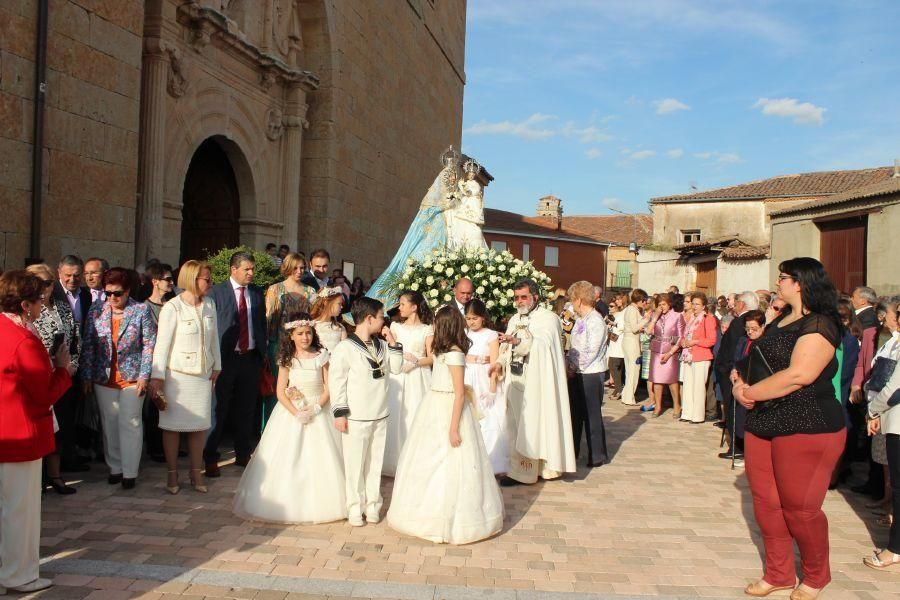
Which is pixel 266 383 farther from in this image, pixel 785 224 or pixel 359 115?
pixel 785 224

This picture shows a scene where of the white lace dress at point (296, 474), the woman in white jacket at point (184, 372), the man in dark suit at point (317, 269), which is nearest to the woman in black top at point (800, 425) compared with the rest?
the white lace dress at point (296, 474)

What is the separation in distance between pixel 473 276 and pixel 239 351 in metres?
2.44

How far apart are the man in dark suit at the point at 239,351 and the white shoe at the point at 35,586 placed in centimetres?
243

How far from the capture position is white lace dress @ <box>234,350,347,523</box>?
16.7 ft

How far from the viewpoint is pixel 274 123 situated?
42.2ft

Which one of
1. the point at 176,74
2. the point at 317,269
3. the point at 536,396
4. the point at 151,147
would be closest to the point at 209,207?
the point at 176,74

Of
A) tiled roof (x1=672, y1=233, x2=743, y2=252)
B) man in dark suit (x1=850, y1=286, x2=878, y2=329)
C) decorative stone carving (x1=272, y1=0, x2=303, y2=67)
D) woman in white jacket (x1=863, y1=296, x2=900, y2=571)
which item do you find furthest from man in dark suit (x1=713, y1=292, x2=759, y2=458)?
tiled roof (x1=672, y1=233, x2=743, y2=252)

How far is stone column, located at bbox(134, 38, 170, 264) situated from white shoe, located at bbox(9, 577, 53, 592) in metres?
6.33

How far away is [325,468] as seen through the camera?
17.0ft

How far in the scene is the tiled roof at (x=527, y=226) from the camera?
147 feet

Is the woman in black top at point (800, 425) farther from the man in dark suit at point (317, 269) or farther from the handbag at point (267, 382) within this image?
the man in dark suit at point (317, 269)

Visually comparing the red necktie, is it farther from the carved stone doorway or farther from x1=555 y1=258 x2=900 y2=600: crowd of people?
the carved stone doorway

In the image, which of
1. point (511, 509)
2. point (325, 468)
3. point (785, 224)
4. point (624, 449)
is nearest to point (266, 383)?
point (325, 468)

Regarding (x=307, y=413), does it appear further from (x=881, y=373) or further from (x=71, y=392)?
(x=881, y=373)
